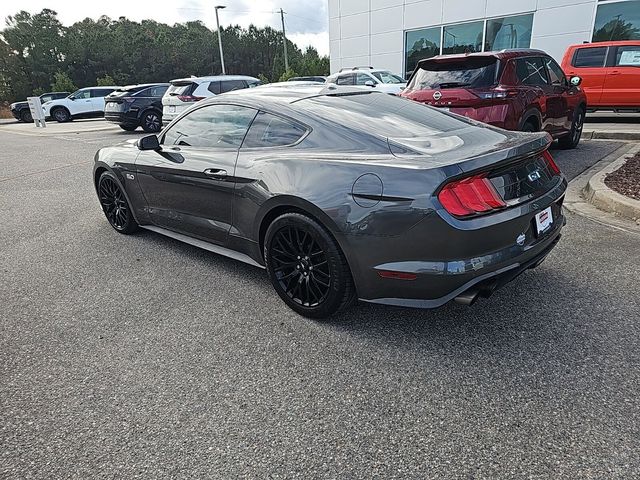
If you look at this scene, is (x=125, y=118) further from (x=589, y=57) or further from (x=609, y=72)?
(x=609, y=72)

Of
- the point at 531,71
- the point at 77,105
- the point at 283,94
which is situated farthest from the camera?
the point at 77,105

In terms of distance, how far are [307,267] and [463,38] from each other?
17422mm

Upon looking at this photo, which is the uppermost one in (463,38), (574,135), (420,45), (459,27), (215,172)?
(459,27)

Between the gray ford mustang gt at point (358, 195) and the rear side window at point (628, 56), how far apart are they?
9.23 m

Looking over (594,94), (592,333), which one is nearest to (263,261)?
(592,333)

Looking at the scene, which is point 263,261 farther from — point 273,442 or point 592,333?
point 592,333

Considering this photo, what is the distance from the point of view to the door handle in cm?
321

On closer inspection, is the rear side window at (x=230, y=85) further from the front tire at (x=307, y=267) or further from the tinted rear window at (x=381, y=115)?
the front tire at (x=307, y=267)

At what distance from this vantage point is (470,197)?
2305mm

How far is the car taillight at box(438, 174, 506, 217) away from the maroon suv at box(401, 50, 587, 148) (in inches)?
156

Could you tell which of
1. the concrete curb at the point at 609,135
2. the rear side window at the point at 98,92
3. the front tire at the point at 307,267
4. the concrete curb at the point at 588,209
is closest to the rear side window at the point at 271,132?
the front tire at the point at 307,267

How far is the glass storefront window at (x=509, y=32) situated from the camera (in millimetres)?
15938

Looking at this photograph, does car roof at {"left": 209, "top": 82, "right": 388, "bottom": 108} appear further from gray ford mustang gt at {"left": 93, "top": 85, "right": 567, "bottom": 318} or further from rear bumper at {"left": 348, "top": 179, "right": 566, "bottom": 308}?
rear bumper at {"left": 348, "top": 179, "right": 566, "bottom": 308}

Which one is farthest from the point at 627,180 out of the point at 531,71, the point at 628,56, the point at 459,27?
the point at 459,27
